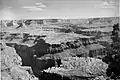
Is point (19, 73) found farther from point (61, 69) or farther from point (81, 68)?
point (81, 68)

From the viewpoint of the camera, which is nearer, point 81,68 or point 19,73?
point 19,73

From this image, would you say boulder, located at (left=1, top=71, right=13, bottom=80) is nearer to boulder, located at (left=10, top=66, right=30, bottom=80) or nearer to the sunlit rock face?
boulder, located at (left=10, top=66, right=30, bottom=80)

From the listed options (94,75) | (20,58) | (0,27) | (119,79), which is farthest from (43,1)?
(119,79)

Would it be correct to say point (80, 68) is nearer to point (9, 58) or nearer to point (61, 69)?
point (61, 69)

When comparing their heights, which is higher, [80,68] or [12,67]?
[12,67]

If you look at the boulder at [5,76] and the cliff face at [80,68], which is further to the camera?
the cliff face at [80,68]

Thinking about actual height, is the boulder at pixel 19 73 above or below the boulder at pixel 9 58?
below

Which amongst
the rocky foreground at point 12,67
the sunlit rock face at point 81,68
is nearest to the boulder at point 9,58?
the rocky foreground at point 12,67

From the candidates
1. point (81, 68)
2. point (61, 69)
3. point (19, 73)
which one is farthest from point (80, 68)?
point (19, 73)

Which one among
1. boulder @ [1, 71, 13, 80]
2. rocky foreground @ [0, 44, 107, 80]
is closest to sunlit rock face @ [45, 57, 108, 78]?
rocky foreground @ [0, 44, 107, 80]

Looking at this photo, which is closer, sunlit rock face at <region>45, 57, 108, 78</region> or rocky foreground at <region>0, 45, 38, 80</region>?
rocky foreground at <region>0, 45, 38, 80</region>

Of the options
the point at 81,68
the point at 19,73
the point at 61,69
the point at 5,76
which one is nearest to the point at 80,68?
the point at 81,68

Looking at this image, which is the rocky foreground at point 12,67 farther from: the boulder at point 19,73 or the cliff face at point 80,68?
the cliff face at point 80,68
